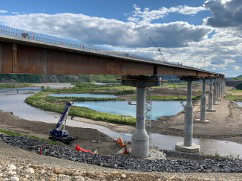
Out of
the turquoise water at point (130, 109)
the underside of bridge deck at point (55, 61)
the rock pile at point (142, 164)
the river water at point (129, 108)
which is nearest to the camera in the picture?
the underside of bridge deck at point (55, 61)

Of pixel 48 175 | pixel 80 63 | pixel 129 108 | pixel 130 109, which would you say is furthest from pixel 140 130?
pixel 129 108

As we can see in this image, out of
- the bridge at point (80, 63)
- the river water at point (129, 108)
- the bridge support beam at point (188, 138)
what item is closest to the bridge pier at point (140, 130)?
the bridge at point (80, 63)

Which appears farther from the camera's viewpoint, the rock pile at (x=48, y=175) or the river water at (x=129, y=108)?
the river water at (x=129, y=108)

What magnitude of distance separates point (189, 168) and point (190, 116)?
16.6m

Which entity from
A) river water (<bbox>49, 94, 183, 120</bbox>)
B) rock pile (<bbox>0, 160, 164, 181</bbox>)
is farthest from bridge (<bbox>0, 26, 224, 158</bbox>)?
river water (<bbox>49, 94, 183, 120</bbox>)

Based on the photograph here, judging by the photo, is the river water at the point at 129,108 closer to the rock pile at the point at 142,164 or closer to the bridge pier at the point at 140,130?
the bridge pier at the point at 140,130

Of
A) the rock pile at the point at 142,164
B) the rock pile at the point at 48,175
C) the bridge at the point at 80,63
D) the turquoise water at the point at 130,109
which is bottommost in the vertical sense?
the turquoise water at the point at 130,109

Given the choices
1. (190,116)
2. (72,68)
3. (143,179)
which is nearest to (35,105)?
(190,116)

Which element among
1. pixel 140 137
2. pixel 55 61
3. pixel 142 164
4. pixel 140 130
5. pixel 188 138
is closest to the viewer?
pixel 55 61

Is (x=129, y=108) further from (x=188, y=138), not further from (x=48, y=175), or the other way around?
(x=48, y=175)

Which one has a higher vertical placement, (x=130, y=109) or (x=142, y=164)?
(x=142, y=164)

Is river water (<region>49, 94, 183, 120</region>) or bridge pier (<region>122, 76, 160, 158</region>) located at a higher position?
bridge pier (<region>122, 76, 160, 158</region>)

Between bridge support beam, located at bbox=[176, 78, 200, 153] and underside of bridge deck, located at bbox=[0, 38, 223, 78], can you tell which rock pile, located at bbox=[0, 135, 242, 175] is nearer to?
underside of bridge deck, located at bbox=[0, 38, 223, 78]

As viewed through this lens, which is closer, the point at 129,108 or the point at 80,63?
the point at 80,63
